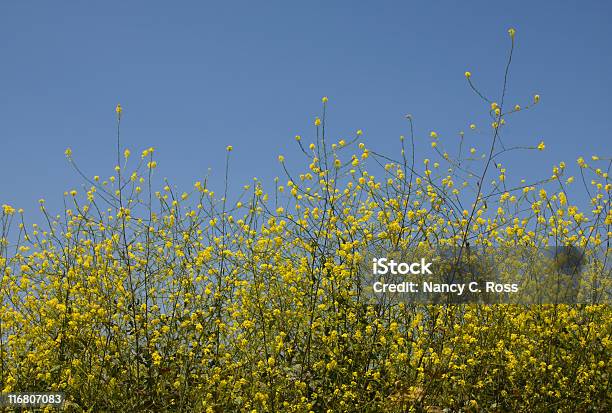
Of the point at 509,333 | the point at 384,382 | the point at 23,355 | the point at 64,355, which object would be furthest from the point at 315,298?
the point at 23,355

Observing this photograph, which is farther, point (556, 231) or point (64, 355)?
point (556, 231)

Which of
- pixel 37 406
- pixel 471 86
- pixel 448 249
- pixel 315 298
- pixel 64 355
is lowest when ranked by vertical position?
pixel 37 406

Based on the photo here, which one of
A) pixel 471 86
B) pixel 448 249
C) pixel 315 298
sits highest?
pixel 471 86

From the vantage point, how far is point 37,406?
520 centimetres

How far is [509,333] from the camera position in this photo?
17.6ft

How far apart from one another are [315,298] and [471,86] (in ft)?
5.84

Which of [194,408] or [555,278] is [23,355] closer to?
[194,408]

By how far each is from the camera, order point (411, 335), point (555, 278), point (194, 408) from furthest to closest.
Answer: point (555, 278) < point (411, 335) < point (194, 408)

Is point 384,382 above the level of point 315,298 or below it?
below

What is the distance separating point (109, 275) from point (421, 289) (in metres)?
2.47

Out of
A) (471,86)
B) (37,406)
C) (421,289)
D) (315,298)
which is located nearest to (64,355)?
(37,406)

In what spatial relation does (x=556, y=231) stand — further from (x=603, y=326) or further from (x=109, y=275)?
(x=109, y=275)

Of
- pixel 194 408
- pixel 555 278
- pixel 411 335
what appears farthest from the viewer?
pixel 555 278

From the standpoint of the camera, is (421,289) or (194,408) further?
(421,289)
